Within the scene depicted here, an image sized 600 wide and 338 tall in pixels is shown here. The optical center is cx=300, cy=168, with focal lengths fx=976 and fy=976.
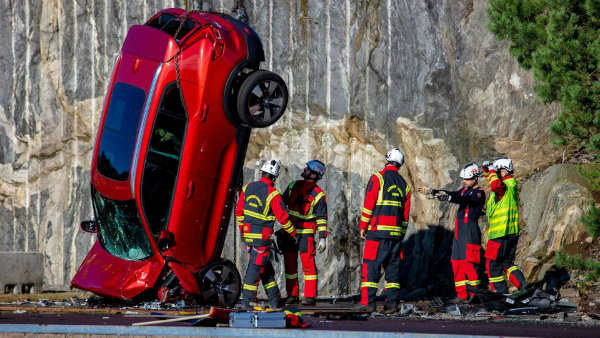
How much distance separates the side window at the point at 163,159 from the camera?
10.7m

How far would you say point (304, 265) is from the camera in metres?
12.0

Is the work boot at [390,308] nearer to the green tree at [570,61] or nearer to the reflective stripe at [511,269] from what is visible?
the reflective stripe at [511,269]

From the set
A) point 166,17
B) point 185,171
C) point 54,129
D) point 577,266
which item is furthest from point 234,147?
point 54,129

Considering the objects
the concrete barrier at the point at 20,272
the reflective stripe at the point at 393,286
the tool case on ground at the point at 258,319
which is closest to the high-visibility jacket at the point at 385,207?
the reflective stripe at the point at 393,286

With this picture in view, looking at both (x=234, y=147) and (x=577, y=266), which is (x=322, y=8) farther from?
(x=577, y=266)

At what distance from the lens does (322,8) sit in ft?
49.4

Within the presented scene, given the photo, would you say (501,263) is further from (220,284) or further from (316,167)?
(220,284)

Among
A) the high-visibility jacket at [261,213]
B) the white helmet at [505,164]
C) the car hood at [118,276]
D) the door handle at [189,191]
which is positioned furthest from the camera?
the white helmet at [505,164]

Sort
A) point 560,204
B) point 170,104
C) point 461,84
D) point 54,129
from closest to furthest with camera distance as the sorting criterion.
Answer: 1. point 170,104
2. point 560,204
3. point 461,84
4. point 54,129

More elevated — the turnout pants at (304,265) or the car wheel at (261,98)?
the car wheel at (261,98)

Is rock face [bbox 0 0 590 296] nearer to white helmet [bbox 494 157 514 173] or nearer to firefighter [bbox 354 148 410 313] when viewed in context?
white helmet [bbox 494 157 514 173]

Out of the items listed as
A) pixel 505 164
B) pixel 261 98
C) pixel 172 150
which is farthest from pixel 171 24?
pixel 505 164

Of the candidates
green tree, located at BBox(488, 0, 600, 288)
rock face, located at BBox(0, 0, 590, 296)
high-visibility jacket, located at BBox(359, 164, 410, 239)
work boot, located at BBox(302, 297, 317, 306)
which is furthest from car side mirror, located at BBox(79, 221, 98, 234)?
green tree, located at BBox(488, 0, 600, 288)

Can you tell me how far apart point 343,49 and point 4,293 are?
6069 millimetres
